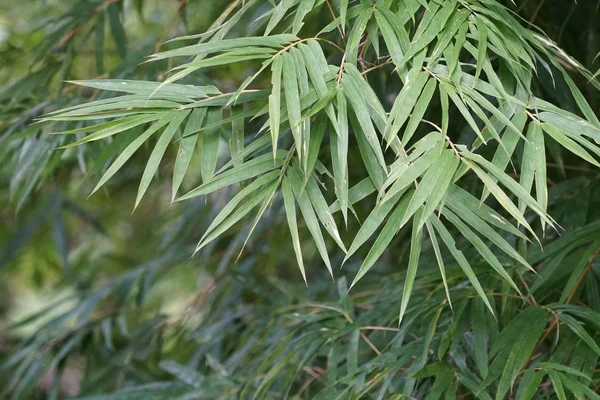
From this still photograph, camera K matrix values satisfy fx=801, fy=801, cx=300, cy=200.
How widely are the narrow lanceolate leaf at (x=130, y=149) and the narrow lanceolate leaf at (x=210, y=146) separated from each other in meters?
0.04

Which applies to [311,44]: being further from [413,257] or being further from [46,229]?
[46,229]

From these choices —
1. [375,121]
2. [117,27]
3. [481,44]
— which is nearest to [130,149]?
[375,121]

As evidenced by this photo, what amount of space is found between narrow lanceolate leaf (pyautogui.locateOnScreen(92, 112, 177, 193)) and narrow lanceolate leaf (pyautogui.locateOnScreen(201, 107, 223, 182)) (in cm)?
4

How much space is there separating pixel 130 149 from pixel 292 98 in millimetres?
177

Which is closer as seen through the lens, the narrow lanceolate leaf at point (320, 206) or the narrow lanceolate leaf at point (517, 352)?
the narrow lanceolate leaf at point (320, 206)

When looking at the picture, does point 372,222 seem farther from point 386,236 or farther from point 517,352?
point 517,352

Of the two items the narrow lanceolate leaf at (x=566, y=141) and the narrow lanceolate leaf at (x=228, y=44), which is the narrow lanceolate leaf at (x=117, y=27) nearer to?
the narrow lanceolate leaf at (x=228, y=44)

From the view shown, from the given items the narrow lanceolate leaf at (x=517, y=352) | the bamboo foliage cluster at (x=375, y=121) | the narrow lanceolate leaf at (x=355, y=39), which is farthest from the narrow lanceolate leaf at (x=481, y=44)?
the narrow lanceolate leaf at (x=517, y=352)

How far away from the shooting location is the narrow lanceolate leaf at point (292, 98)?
73cm

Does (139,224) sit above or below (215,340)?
below

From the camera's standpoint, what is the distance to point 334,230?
0.78 m

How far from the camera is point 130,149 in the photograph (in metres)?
0.80

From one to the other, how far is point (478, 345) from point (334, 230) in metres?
0.34

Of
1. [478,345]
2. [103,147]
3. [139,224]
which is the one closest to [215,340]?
[103,147]
